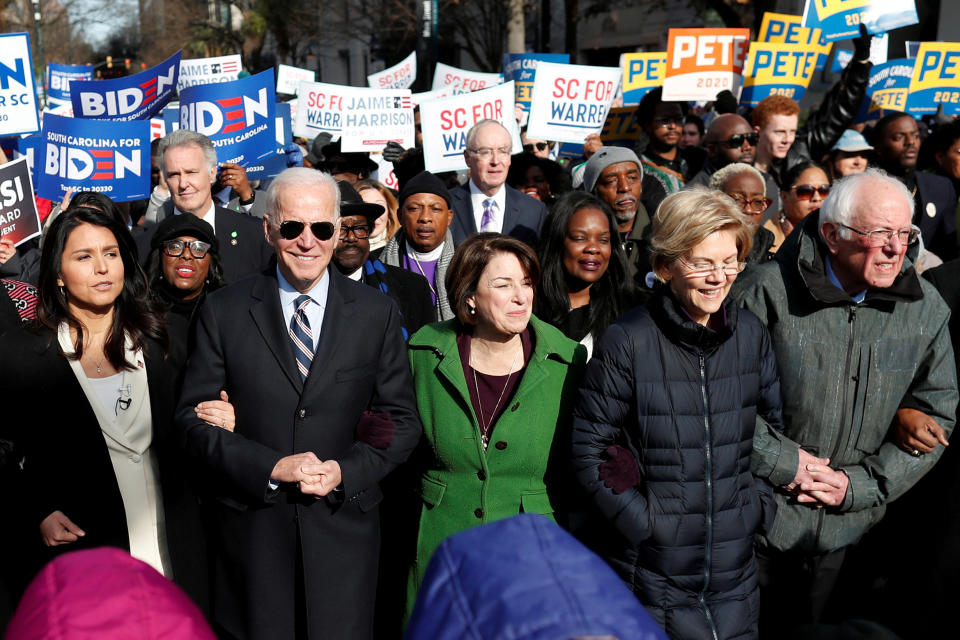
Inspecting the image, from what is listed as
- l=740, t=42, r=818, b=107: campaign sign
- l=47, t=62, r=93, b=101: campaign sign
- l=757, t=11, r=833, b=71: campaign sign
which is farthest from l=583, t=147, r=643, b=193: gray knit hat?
l=47, t=62, r=93, b=101: campaign sign

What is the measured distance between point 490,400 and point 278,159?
20.2ft

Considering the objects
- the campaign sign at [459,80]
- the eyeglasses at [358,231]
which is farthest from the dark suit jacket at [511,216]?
the campaign sign at [459,80]

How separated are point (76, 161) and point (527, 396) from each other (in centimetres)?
497

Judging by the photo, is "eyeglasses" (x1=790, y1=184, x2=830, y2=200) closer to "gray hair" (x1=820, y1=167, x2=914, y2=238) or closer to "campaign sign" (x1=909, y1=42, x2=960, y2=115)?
"gray hair" (x1=820, y1=167, x2=914, y2=238)

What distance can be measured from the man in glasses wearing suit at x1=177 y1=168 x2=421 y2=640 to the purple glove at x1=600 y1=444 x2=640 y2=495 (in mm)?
687

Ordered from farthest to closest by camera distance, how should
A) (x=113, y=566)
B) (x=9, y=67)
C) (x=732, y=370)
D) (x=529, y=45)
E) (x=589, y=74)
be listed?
(x=529, y=45) → (x=589, y=74) → (x=9, y=67) → (x=732, y=370) → (x=113, y=566)

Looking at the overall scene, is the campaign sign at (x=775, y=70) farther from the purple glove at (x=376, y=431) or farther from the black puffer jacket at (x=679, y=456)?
the purple glove at (x=376, y=431)

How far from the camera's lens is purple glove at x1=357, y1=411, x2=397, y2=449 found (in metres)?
3.10

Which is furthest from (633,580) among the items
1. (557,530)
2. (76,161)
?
(76,161)

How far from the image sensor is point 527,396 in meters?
3.27

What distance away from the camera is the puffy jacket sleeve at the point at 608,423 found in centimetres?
299

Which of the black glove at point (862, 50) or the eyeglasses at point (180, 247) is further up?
the black glove at point (862, 50)

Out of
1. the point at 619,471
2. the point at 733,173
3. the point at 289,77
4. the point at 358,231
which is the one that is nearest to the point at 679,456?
the point at 619,471

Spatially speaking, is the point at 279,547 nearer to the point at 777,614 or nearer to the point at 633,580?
the point at 633,580
